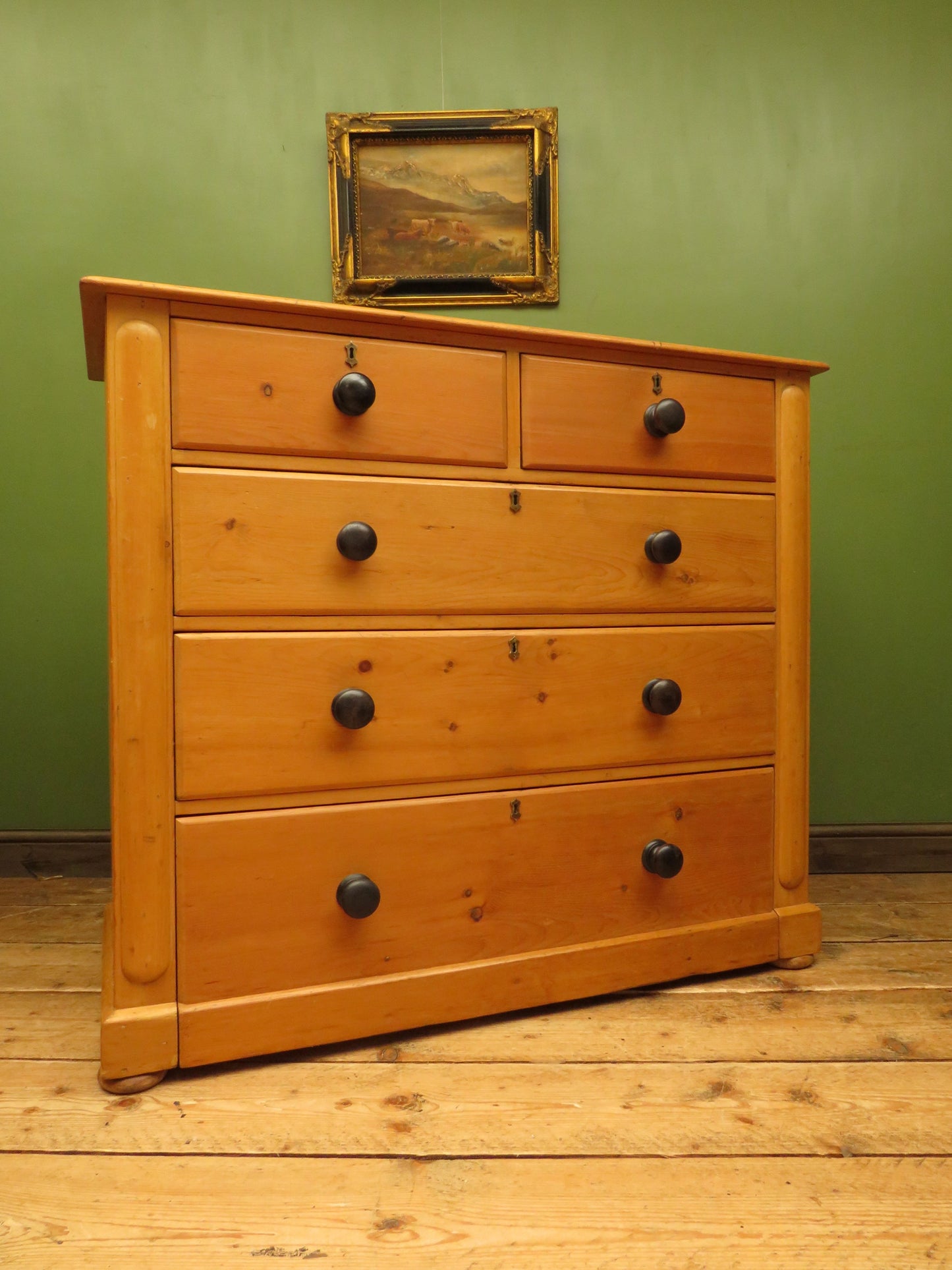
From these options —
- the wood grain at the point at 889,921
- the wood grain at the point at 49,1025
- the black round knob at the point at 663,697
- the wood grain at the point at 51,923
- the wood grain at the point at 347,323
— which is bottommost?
the wood grain at the point at 889,921

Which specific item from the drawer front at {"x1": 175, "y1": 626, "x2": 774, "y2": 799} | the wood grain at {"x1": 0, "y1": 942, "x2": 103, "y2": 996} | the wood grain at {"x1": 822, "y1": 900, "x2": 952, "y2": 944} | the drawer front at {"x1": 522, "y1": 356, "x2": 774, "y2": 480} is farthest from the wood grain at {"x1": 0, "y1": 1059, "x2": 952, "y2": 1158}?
the drawer front at {"x1": 522, "y1": 356, "x2": 774, "y2": 480}

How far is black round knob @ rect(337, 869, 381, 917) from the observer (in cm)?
107

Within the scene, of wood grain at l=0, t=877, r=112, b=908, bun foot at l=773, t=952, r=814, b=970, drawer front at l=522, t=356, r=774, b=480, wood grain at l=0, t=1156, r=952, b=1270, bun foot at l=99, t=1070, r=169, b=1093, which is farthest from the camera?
wood grain at l=0, t=877, r=112, b=908

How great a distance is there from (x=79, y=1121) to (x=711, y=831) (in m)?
0.96

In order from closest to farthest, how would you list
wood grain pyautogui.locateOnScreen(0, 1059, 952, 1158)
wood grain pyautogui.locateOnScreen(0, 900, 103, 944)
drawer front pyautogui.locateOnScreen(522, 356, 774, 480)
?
1. wood grain pyautogui.locateOnScreen(0, 1059, 952, 1158)
2. drawer front pyautogui.locateOnScreen(522, 356, 774, 480)
3. wood grain pyautogui.locateOnScreen(0, 900, 103, 944)

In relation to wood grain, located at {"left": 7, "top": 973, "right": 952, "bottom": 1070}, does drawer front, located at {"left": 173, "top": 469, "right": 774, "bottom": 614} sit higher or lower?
higher

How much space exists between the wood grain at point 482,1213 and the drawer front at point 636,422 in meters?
0.91

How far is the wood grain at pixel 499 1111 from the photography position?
887 millimetres

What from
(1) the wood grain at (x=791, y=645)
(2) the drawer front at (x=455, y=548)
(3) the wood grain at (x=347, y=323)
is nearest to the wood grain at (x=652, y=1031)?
(1) the wood grain at (x=791, y=645)

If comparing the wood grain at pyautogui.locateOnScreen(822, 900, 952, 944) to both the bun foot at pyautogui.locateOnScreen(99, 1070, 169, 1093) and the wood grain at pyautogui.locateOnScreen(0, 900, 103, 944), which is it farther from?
the wood grain at pyautogui.locateOnScreen(0, 900, 103, 944)

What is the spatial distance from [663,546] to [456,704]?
1.35ft

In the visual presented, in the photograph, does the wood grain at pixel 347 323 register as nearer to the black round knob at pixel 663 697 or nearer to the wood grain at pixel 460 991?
the black round knob at pixel 663 697

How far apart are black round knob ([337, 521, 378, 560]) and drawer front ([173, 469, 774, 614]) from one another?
2cm

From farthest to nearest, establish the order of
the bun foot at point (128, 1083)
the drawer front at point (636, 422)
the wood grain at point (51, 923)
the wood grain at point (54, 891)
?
the wood grain at point (54, 891)
the wood grain at point (51, 923)
the drawer front at point (636, 422)
the bun foot at point (128, 1083)
